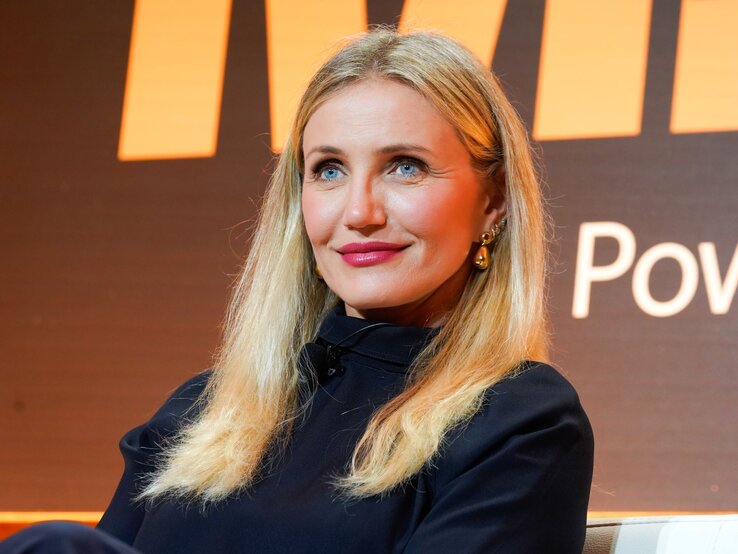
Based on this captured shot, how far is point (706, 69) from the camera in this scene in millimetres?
2611

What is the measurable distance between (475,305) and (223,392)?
0.41 metres

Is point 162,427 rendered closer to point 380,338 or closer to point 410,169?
point 380,338

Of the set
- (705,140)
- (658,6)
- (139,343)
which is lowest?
(139,343)

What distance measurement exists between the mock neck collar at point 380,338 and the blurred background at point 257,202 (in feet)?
4.24

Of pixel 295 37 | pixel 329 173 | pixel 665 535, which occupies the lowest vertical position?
pixel 665 535

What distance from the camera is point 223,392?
5.20 ft

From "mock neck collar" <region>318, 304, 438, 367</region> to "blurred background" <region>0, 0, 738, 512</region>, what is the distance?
1293 millimetres

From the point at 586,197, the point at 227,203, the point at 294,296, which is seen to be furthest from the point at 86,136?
the point at 294,296

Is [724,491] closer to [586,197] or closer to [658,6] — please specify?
[586,197]

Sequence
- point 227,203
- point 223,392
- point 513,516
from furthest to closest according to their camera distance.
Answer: point 227,203 < point 223,392 < point 513,516

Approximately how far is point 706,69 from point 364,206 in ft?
5.06

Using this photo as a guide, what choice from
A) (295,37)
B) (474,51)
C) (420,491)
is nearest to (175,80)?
(295,37)

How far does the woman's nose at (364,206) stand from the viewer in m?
1.38

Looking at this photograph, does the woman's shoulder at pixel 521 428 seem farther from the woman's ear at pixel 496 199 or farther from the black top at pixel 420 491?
the woman's ear at pixel 496 199
